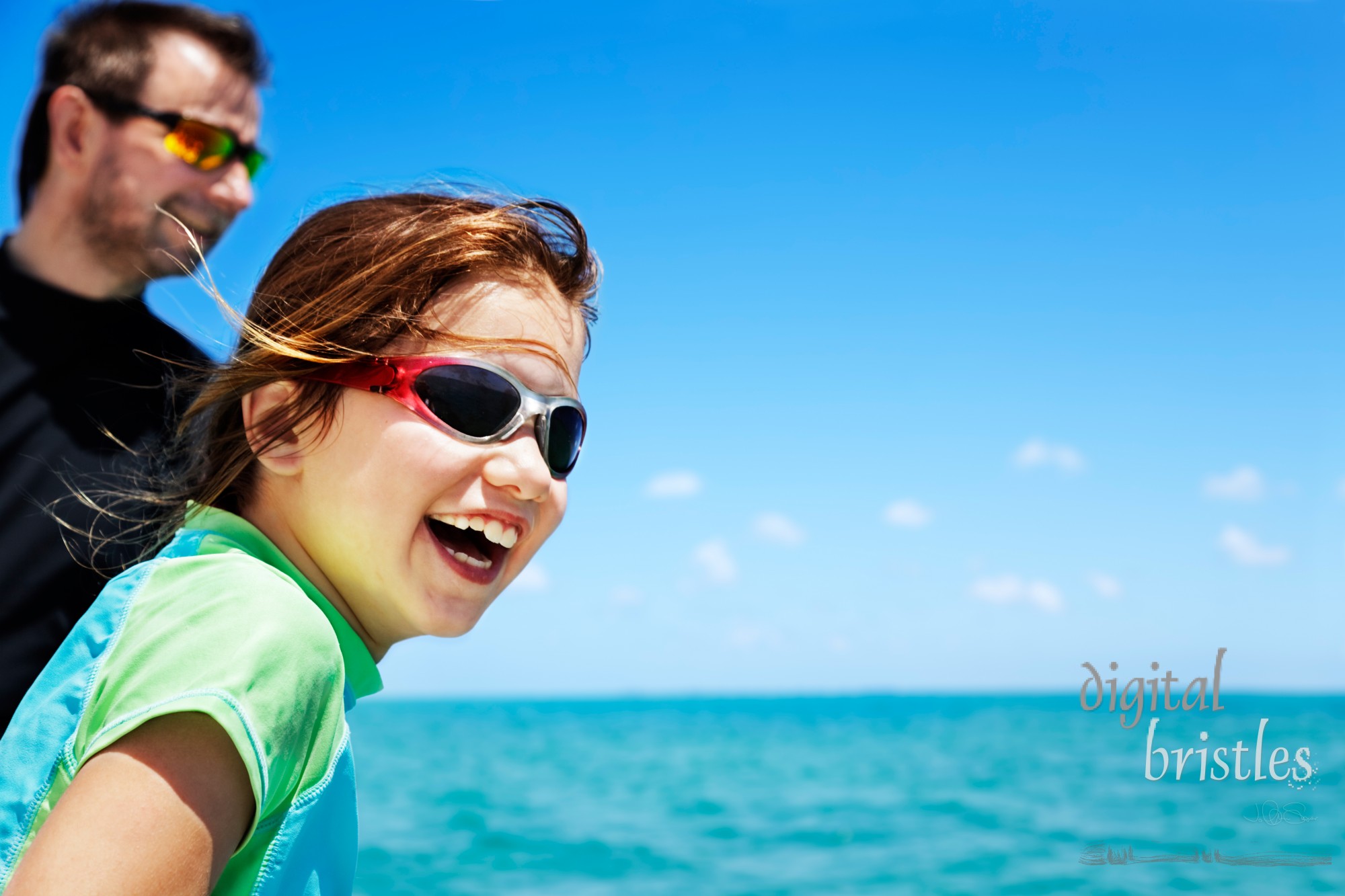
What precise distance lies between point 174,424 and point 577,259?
43.0 inches

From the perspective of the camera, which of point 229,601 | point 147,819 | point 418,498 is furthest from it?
point 418,498

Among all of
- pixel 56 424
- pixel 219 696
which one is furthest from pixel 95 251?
pixel 219 696

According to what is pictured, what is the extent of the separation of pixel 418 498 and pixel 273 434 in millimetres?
256

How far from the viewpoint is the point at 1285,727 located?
38.3m

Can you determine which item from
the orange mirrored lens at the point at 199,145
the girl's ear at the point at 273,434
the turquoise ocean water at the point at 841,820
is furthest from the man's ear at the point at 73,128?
the turquoise ocean water at the point at 841,820

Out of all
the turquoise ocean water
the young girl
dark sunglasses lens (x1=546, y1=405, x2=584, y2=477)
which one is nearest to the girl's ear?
the young girl

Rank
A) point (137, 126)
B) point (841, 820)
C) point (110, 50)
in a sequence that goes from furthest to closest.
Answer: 1. point (841, 820)
2. point (110, 50)
3. point (137, 126)

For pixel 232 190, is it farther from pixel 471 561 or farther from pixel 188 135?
pixel 471 561

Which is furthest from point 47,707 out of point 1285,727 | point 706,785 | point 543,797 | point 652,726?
point 652,726

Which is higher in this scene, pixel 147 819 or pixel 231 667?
pixel 231 667

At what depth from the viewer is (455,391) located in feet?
4.84

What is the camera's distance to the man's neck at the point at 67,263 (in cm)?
259

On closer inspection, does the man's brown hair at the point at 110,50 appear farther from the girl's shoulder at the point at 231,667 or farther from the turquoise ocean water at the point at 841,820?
the turquoise ocean water at the point at 841,820

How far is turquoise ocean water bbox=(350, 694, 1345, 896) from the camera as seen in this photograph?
10.7m
